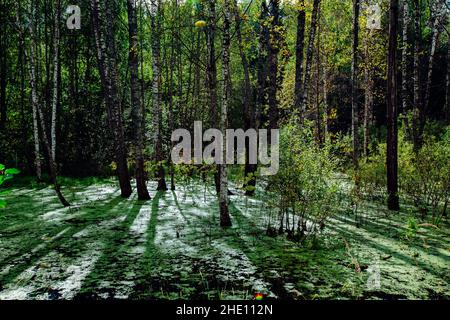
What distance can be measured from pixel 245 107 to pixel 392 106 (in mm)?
4130

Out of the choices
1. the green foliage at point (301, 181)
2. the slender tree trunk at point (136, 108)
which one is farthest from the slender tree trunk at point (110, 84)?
the green foliage at point (301, 181)

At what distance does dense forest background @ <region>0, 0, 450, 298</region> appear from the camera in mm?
7133

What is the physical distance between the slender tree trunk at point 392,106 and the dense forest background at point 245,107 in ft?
0.08

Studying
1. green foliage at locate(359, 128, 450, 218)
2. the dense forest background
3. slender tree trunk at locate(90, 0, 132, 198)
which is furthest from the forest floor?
slender tree trunk at locate(90, 0, 132, 198)

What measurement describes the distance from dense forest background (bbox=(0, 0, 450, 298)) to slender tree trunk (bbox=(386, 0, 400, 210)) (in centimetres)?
3

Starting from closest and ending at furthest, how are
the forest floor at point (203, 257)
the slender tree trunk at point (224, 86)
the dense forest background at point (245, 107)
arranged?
1. the forest floor at point (203, 257)
2. the slender tree trunk at point (224, 86)
3. the dense forest background at point (245, 107)

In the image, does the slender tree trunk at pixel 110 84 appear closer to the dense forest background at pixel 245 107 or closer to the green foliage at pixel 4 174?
the dense forest background at pixel 245 107

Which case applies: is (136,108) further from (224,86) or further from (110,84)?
(224,86)

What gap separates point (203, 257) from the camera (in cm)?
507

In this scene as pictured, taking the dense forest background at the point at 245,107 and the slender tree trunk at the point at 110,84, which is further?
the slender tree trunk at the point at 110,84

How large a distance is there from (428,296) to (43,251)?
505cm

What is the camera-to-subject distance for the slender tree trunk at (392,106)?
26.8 ft
